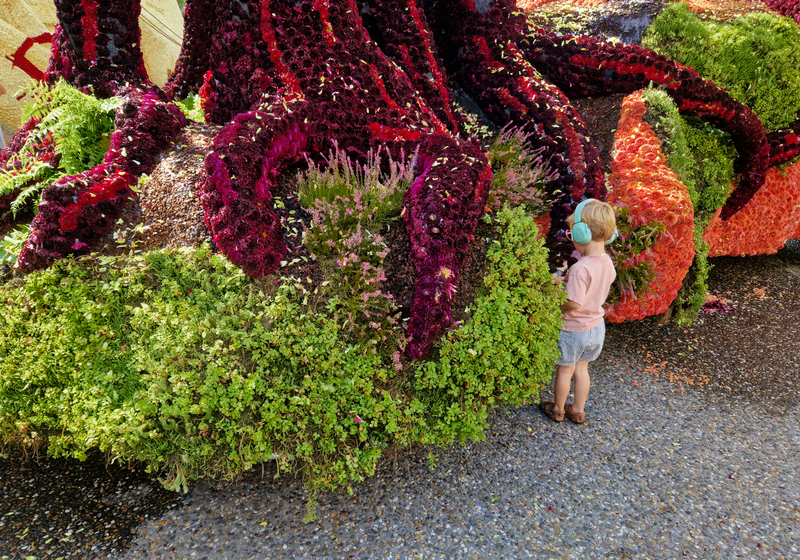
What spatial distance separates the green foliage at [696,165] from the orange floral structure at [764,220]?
1.61 feet

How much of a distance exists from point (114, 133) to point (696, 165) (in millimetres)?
4874

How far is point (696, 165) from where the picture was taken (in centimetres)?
443

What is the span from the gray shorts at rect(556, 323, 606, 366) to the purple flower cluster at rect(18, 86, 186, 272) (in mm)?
2925

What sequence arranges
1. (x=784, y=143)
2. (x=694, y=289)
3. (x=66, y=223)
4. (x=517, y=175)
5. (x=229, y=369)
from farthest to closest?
(x=784, y=143) < (x=694, y=289) < (x=517, y=175) < (x=66, y=223) < (x=229, y=369)

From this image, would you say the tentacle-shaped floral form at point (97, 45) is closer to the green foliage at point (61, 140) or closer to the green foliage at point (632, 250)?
the green foliage at point (61, 140)

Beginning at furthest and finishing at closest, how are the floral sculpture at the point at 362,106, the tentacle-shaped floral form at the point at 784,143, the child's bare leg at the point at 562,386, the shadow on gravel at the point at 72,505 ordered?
1. the tentacle-shaped floral form at the point at 784,143
2. the child's bare leg at the point at 562,386
3. the floral sculpture at the point at 362,106
4. the shadow on gravel at the point at 72,505

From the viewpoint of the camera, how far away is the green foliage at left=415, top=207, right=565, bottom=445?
2.56 meters

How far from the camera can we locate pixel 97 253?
9.27 ft

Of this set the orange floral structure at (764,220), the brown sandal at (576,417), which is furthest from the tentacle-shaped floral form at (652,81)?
the brown sandal at (576,417)

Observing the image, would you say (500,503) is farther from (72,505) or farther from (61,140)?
(61,140)

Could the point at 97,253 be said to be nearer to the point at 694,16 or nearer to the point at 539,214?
the point at 539,214

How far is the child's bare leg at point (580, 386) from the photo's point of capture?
304 cm

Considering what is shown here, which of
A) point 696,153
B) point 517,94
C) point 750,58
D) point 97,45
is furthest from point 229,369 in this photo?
point 750,58

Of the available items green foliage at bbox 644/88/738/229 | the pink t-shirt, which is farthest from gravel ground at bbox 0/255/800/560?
green foliage at bbox 644/88/738/229
